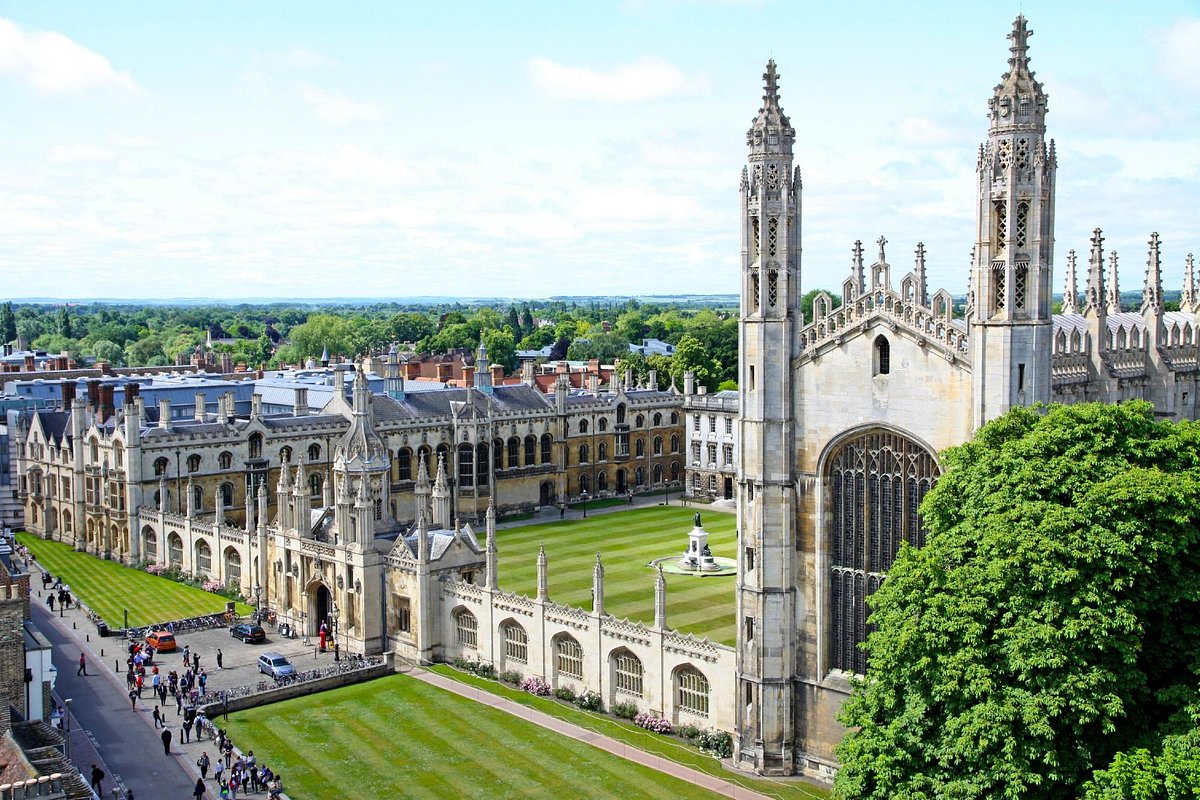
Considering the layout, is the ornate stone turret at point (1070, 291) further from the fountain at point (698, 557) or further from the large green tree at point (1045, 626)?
the fountain at point (698, 557)

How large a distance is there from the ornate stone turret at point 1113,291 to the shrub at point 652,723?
20.4m

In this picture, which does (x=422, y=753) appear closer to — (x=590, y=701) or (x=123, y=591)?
(x=590, y=701)

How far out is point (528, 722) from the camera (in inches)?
1512

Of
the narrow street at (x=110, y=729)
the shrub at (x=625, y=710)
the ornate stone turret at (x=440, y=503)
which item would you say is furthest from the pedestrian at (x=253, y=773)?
the ornate stone turret at (x=440, y=503)

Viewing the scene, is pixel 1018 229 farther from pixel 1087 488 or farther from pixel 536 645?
pixel 536 645

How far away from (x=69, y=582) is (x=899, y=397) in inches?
1832

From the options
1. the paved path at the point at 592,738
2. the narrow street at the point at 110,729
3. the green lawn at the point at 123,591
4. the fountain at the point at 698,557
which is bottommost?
the narrow street at the point at 110,729

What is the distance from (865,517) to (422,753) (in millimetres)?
15138

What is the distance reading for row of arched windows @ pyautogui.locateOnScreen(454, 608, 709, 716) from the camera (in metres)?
36.5

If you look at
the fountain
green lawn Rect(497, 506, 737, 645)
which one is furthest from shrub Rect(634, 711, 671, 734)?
the fountain

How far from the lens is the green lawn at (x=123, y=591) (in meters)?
54.1

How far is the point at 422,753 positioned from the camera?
3609cm

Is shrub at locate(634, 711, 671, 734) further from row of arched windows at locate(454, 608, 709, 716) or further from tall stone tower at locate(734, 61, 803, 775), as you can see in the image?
tall stone tower at locate(734, 61, 803, 775)

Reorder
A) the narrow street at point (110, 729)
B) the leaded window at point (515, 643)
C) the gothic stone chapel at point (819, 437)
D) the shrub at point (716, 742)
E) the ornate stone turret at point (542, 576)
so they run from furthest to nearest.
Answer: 1. the leaded window at point (515, 643)
2. the ornate stone turret at point (542, 576)
3. the shrub at point (716, 742)
4. the narrow street at point (110, 729)
5. the gothic stone chapel at point (819, 437)
